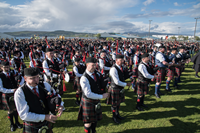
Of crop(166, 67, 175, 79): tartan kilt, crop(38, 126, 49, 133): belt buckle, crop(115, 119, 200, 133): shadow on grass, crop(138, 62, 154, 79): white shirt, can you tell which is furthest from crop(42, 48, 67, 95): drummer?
crop(166, 67, 175, 79): tartan kilt

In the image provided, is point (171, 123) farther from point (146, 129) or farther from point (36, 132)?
point (36, 132)

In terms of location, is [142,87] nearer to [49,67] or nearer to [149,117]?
[149,117]

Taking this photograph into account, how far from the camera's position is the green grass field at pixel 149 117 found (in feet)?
13.5

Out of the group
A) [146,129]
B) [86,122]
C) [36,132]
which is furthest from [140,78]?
[36,132]

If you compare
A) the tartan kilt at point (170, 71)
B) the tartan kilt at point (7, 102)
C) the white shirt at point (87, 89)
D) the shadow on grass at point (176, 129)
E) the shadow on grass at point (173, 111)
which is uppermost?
the white shirt at point (87, 89)

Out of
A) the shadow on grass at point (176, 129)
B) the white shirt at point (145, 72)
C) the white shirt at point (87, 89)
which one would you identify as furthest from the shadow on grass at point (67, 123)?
the white shirt at point (145, 72)

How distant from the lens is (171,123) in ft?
14.6

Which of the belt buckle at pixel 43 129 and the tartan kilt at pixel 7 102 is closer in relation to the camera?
the belt buckle at pixel 43 129

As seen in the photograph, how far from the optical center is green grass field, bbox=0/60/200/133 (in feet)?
13.5

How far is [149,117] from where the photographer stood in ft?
15.7

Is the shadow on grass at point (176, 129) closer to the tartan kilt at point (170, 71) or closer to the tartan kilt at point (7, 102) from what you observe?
the tartan kilt at point (170, 71)

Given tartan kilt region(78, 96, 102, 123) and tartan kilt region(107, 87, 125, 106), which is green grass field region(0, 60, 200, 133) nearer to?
tartan kilt region(107, 87, 125, 106)

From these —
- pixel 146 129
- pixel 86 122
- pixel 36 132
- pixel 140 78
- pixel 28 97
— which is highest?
pixel 28 97

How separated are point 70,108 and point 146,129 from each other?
11.1ft
